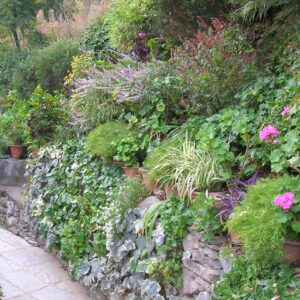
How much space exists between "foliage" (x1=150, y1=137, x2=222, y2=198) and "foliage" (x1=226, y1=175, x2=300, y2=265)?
634 mm

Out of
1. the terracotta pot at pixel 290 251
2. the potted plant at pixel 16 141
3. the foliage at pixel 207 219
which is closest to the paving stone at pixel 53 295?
the foliage at pixel 207 219

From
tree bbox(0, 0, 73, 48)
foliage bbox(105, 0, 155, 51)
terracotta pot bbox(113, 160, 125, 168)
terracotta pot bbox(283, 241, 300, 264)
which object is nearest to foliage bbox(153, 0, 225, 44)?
foliage bbox(105, 0, 155, 51)

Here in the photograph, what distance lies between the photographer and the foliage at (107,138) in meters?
4.52

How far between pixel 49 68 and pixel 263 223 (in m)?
6.79

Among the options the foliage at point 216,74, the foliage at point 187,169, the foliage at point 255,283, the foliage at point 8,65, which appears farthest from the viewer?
the foliage at point 8,65

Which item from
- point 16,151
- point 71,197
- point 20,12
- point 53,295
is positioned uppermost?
point 20,12

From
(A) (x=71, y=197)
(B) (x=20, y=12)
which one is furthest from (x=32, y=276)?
(B) (x=20, y=12)

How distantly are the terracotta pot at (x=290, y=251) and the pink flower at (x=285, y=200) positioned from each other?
25 centimetres

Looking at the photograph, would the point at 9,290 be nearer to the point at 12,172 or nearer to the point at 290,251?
the point at 12,172

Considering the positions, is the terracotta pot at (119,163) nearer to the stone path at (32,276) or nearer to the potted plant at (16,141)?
the stone path at (32,276)

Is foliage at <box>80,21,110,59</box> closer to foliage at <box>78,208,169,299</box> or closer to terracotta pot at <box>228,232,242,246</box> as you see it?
foliage at <box>78,208,169,299</box>

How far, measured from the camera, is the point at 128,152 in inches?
173

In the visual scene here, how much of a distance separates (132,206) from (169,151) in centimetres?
57

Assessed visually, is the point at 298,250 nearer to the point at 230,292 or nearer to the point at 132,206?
the point at 230,292
